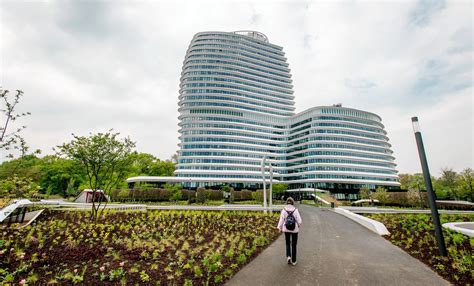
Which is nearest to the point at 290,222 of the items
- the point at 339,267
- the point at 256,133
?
the point at 339,267

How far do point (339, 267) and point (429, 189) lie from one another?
415 centimetres

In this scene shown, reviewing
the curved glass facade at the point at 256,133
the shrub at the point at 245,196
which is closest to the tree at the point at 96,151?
the shrub at the point at 245,196

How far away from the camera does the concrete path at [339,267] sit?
5.29 metres

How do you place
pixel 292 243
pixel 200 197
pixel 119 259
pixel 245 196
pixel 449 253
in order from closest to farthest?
pixel 292 243, pixel 119 259, pixel 449 253, pixel 200 197, pixel 245 196

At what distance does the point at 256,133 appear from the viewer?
8794 centimetres

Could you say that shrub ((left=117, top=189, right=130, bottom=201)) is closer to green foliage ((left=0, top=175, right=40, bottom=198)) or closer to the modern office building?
the modern office building

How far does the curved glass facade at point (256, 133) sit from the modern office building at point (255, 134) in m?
0.30

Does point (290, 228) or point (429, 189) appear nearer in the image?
point (290, 228)

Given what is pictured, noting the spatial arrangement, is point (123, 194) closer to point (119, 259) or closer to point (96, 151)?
point (96, 151)

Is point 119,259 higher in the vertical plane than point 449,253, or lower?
lower

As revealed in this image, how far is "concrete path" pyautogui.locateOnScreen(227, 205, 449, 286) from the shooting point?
5.29 m

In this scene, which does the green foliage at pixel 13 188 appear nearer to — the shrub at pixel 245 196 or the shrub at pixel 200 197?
the shrub at pixel 200 197

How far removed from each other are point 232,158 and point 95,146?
64.6m

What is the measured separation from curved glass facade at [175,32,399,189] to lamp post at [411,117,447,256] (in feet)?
221
